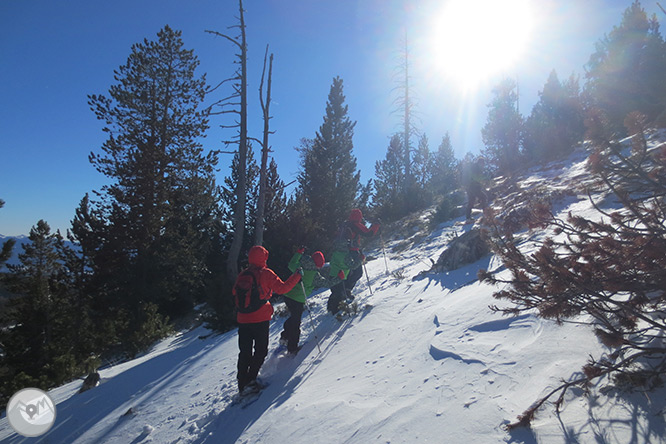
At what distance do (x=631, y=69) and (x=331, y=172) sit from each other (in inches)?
794

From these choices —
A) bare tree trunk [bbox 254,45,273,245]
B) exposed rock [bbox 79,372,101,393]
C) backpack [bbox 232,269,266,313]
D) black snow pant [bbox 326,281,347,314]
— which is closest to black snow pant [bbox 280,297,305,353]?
backpack [bbox 232,269,266,313]

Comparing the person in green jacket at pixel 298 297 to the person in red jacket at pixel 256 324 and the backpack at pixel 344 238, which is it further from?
the backpack at pixel 344 238

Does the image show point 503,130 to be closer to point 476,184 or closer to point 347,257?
point 476,184

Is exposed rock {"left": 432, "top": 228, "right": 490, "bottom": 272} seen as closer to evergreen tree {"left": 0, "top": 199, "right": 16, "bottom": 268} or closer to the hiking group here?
the hiking group

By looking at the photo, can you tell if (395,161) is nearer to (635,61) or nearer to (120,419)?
(635,61)

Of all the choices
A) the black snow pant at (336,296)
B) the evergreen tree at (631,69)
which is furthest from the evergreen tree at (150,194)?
the evergreen tree at (631,69)

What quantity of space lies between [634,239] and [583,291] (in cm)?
46

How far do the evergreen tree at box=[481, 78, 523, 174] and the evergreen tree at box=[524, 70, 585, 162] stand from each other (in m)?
0.97

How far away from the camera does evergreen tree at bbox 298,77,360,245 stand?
17672 mm

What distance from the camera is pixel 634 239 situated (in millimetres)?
1850

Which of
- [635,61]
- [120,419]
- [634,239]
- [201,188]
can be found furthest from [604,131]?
[635,61]

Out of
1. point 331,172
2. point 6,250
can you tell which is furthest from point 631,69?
point 6,250
